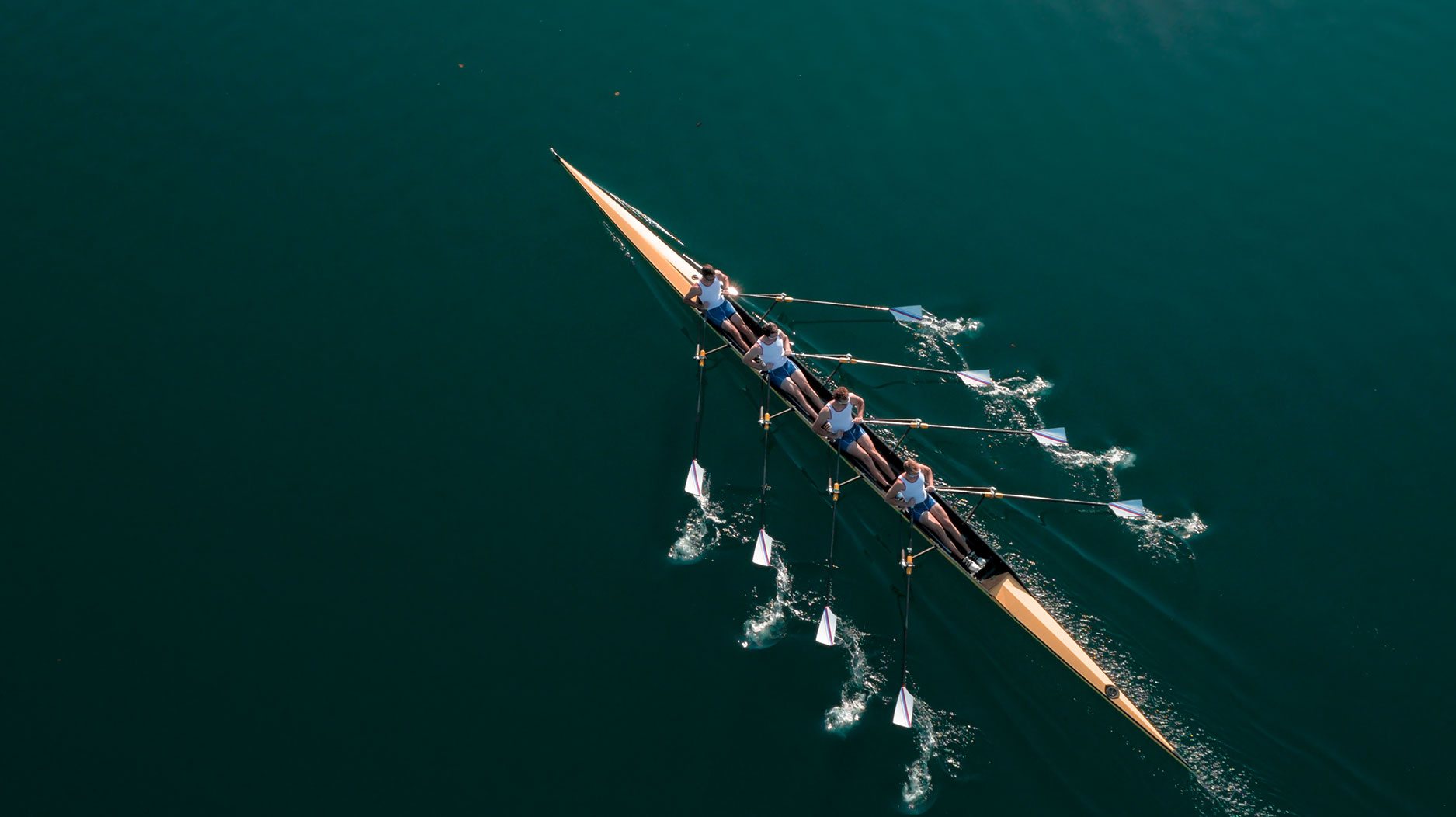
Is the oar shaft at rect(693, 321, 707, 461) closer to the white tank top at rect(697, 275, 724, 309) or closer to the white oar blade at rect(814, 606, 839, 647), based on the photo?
the white tank top at rect(697, 275, 724, 309)

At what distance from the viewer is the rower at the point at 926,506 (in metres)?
14.8

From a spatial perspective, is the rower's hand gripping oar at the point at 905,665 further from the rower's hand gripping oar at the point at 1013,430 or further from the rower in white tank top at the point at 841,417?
the rower in white tank top at the point at 841,417

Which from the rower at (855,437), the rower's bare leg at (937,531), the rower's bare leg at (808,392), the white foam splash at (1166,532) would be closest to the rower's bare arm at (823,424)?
the rower at (855,437)

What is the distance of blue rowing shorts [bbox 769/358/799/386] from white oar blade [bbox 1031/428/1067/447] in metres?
4.42

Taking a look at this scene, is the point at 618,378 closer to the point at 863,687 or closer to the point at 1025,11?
the point at 863,687

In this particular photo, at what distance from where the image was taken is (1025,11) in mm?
21062

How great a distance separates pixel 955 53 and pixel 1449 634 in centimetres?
1472

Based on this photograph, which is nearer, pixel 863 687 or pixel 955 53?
pixel 863 687

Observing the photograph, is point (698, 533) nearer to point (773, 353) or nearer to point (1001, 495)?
point (773, 353)

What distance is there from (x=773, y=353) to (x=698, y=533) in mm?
3486

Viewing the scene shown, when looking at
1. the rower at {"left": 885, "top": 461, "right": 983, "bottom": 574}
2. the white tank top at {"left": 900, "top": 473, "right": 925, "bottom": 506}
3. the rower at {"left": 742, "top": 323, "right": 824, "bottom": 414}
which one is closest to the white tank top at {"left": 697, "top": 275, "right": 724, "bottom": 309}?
the rower at {"left": 742, "top": 323, "right": 824, "bottom": 414}

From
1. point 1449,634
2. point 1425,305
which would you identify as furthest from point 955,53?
point 1449,634

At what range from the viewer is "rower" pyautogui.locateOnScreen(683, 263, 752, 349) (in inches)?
667

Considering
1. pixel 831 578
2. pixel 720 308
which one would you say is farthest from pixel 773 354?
pixel 831 578
